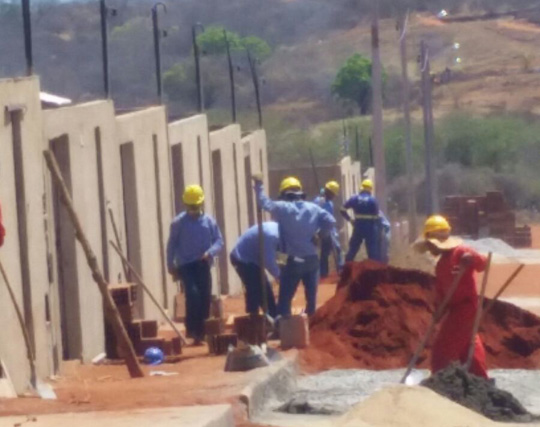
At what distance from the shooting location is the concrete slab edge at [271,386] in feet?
37.9

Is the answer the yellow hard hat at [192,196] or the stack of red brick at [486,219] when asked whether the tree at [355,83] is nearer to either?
the stack of red brick at [486,219]

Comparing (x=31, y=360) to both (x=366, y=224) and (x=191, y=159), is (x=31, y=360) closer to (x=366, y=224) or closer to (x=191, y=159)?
(x=191, y=159)

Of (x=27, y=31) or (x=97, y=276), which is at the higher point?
(x=27, y=31)

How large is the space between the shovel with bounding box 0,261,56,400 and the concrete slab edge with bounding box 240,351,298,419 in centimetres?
147

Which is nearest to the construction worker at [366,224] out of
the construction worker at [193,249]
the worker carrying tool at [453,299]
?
the construction worker at [193,249]

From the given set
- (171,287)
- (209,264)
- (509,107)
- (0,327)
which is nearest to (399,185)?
(509,107)

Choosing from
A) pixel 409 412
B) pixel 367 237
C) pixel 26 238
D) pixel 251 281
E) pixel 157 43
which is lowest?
pixel 367 237

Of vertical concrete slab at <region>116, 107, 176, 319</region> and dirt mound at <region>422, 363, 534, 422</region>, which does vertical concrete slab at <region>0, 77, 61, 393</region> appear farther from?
vertical concrete slab at <region>116, 107, 176, 319</region>

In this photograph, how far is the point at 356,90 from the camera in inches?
3280

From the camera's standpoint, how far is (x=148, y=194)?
802 inches

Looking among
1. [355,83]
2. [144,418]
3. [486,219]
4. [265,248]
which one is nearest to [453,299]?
[144,418]

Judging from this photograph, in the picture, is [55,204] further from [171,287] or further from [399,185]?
[399,185]

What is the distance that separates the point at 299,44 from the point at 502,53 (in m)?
18.2

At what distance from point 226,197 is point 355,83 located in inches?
2211
